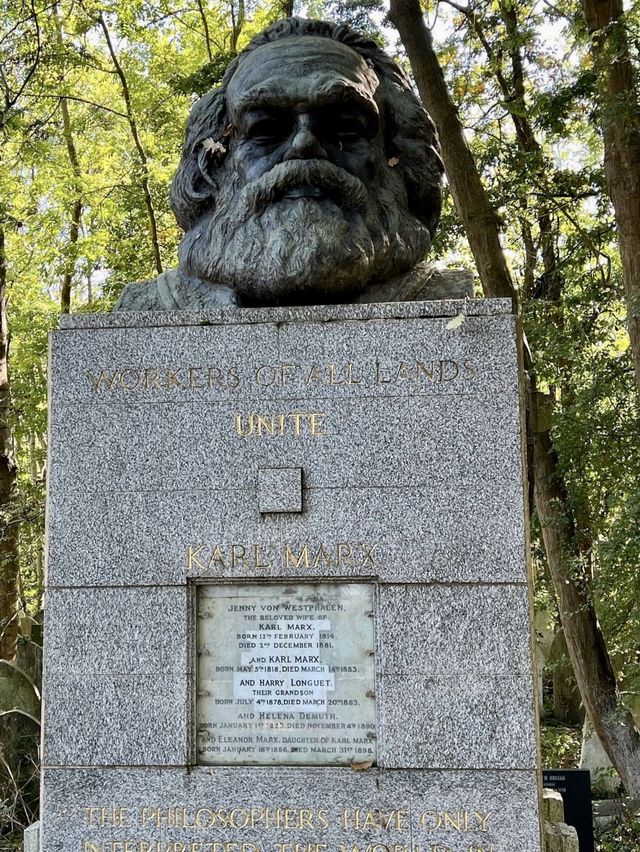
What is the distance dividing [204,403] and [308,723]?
1362 millimetres

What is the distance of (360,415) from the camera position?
4082mm

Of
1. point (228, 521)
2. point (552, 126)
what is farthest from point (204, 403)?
point (552, 126)

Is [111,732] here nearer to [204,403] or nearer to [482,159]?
[204,403]

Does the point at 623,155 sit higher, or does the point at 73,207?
the point at 73,207

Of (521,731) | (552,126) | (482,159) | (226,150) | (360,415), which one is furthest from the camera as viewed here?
(482,159)

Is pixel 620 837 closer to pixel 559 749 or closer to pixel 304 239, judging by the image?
pixel 559 749

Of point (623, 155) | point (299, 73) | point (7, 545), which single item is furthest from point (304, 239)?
point (7, 545)

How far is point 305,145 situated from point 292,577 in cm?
190

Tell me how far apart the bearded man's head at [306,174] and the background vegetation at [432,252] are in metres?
2.79

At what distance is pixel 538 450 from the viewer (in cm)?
974

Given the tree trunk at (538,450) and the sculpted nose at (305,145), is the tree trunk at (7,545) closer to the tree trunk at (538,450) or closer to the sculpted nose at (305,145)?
the tree trunk at (538,450)

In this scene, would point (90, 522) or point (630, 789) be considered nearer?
point (90, 522)

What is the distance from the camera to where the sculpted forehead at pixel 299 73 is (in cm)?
447

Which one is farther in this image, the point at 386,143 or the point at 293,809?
the point at 386,143
